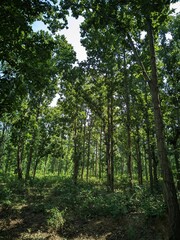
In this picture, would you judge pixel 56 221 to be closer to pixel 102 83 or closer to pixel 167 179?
pixel 167 179

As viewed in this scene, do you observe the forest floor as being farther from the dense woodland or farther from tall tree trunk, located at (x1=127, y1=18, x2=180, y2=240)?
tall tree trunk, located at (x1=127, y1=18, x2=180, y2=240)

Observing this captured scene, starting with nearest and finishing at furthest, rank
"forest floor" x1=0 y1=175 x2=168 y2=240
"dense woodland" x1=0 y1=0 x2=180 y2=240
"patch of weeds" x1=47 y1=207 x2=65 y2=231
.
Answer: "dense woodland" x1=0 y1=0 x2=180 y2=240 → "forest floor" x1=0 y1=175 x2=168 y2=240 → "patch of weeds" x1=47 y1=207 x2=65 y2=231

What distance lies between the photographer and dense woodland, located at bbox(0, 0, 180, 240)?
6.11 meters

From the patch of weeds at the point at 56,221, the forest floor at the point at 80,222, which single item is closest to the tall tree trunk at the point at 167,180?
the forest floor at the point at 80,222

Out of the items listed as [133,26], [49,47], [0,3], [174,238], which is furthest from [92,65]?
[174,238]

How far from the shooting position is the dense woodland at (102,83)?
241 inches

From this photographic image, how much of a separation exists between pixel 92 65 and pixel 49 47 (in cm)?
1001

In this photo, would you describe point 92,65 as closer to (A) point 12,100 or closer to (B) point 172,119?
(B) point 172,119

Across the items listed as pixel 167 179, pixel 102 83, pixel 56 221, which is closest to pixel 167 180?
pixel 167 179

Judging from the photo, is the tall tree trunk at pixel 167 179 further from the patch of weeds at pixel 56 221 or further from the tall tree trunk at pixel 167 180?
the patch of weeds at pixel 56 221

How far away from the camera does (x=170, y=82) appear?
17266 mm

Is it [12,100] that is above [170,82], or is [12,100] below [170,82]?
below

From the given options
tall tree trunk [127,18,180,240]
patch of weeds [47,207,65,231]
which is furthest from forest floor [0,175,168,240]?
tall tree trunk [127,18,180,240]

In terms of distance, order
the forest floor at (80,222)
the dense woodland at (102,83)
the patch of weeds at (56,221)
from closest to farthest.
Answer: the dense woodland at (102,83) → the forest floor at (80,222) → the patch of weeds at (56,221)
